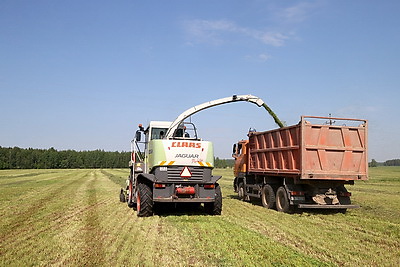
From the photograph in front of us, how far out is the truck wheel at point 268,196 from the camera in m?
14.9

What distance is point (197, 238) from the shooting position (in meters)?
8.50

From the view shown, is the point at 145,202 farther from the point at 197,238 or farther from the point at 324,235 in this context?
the point at 324,235

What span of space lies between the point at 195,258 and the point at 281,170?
26.2 feet

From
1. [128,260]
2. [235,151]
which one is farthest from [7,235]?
[235,151]

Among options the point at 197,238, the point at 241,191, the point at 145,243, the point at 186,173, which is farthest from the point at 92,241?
the point at 241,191

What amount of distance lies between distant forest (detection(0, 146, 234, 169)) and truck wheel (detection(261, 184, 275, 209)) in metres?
89.0

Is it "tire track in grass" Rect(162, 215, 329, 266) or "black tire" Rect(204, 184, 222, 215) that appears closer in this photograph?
"tire track in grass" Rect(162, 215, 329, 266)

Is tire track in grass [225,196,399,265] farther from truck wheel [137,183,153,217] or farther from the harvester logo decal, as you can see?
truck wheel [137,183,153,217]

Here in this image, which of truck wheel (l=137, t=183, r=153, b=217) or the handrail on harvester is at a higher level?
the handrail on harvester

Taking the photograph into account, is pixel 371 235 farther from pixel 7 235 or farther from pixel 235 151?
pixel 235 151

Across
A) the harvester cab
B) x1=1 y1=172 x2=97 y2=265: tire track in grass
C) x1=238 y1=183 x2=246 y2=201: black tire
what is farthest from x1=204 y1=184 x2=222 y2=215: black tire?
x1=238 y1=183 x2=246 y2=201: black tire

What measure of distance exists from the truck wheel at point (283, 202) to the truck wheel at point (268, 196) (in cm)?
45

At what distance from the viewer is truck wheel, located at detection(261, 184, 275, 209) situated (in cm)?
1493

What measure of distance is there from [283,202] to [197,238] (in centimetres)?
655
